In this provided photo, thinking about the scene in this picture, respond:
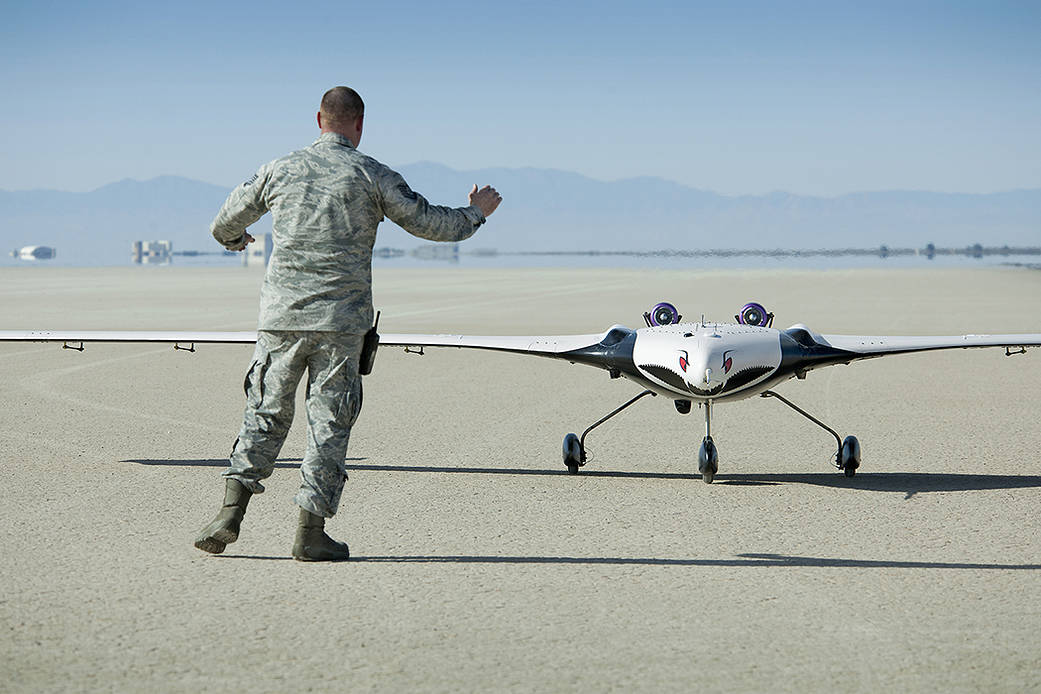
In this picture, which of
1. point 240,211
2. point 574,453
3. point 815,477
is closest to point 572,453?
point 574,453

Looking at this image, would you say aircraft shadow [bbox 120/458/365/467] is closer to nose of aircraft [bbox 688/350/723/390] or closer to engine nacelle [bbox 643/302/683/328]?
engine nacelle [bbox 643/302/683/328]

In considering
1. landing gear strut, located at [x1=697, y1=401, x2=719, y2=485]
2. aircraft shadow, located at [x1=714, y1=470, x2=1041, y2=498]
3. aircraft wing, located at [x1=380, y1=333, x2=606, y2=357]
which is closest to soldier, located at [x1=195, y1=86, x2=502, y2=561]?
aircraft wing, located at [x1=380, y1=333, x2=606, y2=357]

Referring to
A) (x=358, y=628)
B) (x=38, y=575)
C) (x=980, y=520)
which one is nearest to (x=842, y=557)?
(x=980, y=520)

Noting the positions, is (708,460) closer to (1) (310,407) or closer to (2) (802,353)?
(2) (802,353)

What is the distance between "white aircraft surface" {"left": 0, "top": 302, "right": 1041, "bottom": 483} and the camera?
969 centimetres

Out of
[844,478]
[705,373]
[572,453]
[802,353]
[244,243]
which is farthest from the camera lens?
[572,453]

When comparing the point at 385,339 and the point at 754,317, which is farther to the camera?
the point at 754,317

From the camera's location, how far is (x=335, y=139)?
7.47m

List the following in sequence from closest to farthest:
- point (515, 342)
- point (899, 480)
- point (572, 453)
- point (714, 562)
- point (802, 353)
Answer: point (714, 562) → point (802, 353) → point (899, 480) → point (572, 453) → point (515, 342)

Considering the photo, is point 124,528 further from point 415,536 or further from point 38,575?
point 415,536

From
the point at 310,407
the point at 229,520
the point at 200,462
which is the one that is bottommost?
the point at 200,462

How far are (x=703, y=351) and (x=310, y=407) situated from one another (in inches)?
139

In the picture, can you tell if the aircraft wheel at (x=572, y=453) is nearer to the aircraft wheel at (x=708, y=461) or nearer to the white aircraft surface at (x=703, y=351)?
the white aircraft surface at (x=703, y=351)

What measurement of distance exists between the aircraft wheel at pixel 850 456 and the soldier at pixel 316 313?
178 inches
